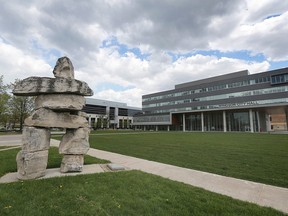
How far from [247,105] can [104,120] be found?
60.0m

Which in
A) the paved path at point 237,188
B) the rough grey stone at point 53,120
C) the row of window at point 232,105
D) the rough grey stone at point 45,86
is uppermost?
the row of window at point 232,105

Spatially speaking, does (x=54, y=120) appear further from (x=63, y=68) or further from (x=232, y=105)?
(x=232, y=105)

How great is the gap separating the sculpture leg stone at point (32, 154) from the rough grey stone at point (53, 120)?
0.22 metres

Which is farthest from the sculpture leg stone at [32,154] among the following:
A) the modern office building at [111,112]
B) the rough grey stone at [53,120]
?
the modern office building at [111,112]

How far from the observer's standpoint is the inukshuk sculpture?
5.88 metres

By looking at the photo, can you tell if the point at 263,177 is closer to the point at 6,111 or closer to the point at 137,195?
the point at 137,195

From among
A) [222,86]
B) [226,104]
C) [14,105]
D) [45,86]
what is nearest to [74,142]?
[45,86]

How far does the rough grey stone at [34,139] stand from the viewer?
5.85m

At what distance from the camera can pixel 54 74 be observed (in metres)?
6.70

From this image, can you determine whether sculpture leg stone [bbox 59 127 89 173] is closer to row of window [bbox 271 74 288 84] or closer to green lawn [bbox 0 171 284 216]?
green lawn [bbox 0 171 284 216]

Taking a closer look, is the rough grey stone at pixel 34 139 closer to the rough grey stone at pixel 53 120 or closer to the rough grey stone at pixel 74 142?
the rough grey stone at pixel 53 120

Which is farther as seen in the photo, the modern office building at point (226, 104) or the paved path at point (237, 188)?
the modern office building at point (226, 104)

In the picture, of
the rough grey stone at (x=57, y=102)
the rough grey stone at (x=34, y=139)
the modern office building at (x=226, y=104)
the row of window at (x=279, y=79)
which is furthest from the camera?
the modern office building at (x=226, y=104)

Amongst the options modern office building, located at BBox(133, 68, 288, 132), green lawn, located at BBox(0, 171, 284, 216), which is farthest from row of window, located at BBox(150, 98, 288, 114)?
green lawn, located at BBox(0, 171, 284, 216)
